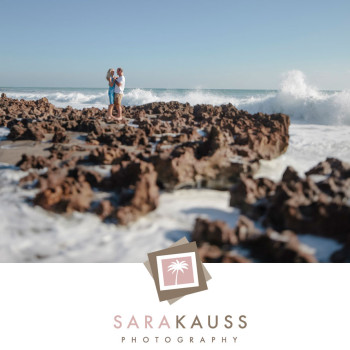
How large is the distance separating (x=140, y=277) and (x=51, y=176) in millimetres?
1350

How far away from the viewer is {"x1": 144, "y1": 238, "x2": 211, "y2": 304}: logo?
1645mm

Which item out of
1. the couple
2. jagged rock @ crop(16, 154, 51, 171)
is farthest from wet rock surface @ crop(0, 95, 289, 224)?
the couple

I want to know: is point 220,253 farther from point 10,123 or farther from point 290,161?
point 10,123

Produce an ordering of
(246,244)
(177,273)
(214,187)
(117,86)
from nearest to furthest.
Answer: (177,273)
(246,244)
(214,187)
(117,86)

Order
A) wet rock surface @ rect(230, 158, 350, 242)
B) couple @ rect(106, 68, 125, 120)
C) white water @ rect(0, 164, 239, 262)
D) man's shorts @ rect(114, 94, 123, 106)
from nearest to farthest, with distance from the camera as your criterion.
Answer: white water @ rect(0, 164, 239, 262)
wet rock surface @ rect(230, 158, 350, 242)
couple @ rect(106, 68, 125, 120)
man's shorts @ rect(114, 94, 123, 106)

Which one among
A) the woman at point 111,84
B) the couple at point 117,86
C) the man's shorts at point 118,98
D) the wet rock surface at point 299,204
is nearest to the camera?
the wet rock surface at point 299,204

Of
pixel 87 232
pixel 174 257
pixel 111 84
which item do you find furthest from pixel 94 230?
pixel 111 84

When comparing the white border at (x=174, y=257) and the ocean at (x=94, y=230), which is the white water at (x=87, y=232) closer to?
the ocean at (x=94, y=230)

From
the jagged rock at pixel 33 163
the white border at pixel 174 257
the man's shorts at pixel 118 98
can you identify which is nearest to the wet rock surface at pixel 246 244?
the white border at pixel 174 257

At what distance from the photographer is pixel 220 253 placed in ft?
6.03

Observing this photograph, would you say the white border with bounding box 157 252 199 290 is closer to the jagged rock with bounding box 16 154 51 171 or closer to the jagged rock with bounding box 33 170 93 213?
the jagged rock with bounding box 33 170 93 213

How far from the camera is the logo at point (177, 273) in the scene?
5.40ft

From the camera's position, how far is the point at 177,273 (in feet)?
5.47

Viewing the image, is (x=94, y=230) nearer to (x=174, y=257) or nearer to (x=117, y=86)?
(x=174, y=257)
